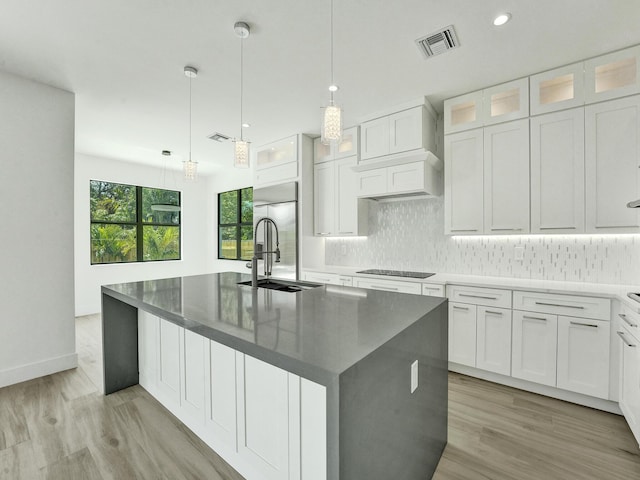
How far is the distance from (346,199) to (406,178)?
0.95m

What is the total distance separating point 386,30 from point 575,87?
5.55 feet

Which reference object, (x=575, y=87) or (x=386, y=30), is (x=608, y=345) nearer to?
(x=575, y=87)

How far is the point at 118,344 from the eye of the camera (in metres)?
2.53

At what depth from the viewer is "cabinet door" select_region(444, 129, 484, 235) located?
2.98 m

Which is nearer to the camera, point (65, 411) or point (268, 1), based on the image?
point (268, 1)

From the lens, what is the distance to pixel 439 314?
1711 mm

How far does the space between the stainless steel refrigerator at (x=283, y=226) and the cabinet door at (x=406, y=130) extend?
1.51 metres

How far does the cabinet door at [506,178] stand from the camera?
2740 millimetres

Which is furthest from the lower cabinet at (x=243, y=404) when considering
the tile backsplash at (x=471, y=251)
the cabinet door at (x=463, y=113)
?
the cabinet door at (x=463, y=113)

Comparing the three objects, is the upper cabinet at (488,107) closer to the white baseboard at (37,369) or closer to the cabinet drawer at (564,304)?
the cabinet drawer at (564,304)

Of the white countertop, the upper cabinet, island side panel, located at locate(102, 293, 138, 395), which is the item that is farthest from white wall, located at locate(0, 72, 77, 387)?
the upper cabinet

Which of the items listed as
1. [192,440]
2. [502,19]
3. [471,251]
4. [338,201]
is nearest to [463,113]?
[502,19]

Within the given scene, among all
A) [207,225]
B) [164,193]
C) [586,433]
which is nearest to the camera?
[586,433]

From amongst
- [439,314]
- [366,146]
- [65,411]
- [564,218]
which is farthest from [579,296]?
[65,411]
